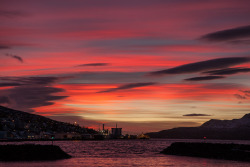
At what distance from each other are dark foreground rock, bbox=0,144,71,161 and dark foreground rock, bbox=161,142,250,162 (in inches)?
1608

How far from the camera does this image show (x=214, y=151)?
102375 mm

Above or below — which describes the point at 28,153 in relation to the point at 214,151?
below

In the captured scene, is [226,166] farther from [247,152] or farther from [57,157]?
[57,157]

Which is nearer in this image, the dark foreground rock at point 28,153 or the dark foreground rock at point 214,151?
the dark foreground rock at point 28,153

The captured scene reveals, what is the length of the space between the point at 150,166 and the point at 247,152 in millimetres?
25164

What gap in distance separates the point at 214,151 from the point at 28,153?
4940 cm

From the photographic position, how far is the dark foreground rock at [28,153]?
8512 centimetres

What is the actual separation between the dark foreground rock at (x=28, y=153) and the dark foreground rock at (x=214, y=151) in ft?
134

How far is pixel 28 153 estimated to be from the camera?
86.8m

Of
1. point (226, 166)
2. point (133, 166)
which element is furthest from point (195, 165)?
point (133, 166)

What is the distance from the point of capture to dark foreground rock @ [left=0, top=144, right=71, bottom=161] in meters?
85.1

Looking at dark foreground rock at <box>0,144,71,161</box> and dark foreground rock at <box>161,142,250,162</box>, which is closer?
dark foreground rock at <box>0,144,71,161</box>

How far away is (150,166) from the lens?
80.2 meters

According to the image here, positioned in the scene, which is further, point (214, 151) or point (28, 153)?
point (214, 151)
